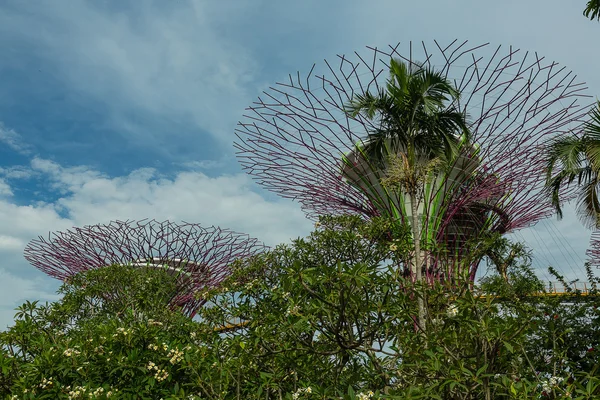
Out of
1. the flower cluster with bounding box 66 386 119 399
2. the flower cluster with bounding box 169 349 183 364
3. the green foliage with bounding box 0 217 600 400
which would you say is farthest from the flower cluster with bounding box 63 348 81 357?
the flower cluster with bounding box 169 349 183 364

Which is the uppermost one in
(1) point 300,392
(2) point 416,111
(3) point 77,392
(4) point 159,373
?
(2) point 416,111

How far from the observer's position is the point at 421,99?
11.4 m

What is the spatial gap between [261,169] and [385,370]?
1347 cm

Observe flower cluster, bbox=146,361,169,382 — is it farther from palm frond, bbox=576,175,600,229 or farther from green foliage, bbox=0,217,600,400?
A: palm frond, bbox=576,175,600,229

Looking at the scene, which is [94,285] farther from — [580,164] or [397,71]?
[580,164]

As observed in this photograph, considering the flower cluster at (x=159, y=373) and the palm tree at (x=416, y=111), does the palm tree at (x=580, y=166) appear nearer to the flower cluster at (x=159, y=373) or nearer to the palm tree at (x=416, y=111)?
the palm tree at (x=416, y=111)

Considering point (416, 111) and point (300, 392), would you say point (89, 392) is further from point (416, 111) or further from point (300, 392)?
point (416, 111)

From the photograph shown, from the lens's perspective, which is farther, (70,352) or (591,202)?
(591,202)

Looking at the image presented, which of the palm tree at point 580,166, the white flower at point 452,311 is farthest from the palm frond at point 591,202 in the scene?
the white flower at point 452,311

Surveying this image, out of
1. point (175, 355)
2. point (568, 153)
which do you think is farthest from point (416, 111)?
point (175, 355)

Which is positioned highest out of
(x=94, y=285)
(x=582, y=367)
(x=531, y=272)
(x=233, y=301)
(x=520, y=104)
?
(x=520, y=104)

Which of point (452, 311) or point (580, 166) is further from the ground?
point (580, 166)

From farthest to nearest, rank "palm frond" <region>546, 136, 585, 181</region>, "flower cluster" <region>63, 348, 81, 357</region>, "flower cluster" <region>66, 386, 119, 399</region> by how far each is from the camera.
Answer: "palm frond" <region>546, 136, 585, 181</region>, "flower cluster" <region>63, 348, 81, 357</region>, "flower cluster" <region>66, 386, 119, 399</region>

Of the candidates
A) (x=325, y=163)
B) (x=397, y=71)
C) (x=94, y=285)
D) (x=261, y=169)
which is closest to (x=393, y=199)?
(x=325, y=163)
